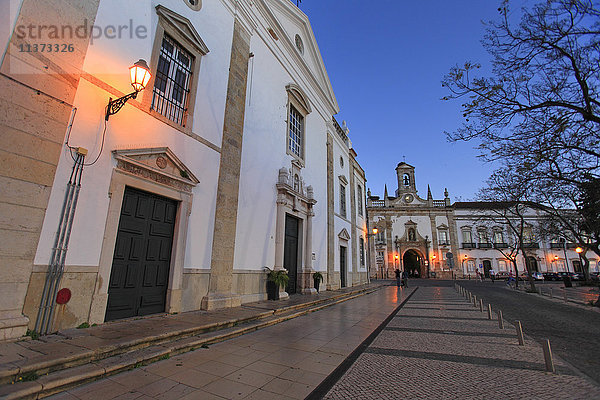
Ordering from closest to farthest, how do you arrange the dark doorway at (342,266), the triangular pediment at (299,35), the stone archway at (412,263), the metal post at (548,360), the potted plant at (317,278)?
the metal post at (548,360) → the triangular pediment at (299,35) → the potted plant at (317,278) → the dark doorway at (342,266) → the stone archway at (412,263)

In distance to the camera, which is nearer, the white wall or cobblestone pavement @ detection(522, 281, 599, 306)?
the white wall

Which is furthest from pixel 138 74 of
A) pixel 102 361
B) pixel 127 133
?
pixel 102 361

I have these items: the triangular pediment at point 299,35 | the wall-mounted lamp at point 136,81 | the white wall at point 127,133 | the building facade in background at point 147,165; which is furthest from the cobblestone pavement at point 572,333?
the triangular pediment at point 299,35

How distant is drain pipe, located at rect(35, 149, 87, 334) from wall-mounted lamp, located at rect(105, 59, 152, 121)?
100 cm

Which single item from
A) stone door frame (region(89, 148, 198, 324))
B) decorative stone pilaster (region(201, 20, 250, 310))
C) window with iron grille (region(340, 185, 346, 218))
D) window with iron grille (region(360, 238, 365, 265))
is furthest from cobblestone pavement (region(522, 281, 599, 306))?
stone door frame (region(89, 148, 198, 324))

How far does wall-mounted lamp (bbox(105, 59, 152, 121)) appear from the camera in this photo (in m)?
4.84

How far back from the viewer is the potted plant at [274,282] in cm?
929

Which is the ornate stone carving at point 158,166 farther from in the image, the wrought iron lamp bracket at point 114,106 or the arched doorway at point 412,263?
the arched doorway at point 412,263

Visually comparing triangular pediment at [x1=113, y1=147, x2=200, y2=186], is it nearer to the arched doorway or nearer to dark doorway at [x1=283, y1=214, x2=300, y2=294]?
dark doorway at [x1=283, y1=214, x2=300, y2=294]

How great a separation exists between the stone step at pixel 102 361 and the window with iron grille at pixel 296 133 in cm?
854

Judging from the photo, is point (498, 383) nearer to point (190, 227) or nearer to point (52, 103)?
point (190, 227)

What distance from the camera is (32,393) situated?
102 inches

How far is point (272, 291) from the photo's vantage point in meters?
9.39

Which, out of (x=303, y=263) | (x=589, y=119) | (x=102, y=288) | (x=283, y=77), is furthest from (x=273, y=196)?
(x=589, y=119)
